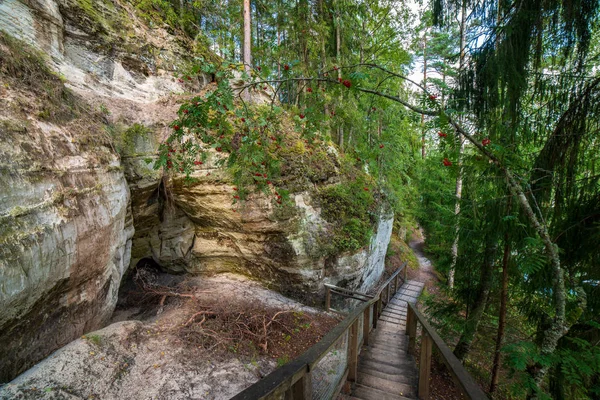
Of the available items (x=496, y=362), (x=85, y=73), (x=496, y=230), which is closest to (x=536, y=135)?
(x=496, y=230)

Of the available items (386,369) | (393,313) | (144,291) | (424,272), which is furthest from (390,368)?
(424,272)

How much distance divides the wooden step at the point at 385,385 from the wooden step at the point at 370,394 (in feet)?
0.36

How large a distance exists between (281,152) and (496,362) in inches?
249

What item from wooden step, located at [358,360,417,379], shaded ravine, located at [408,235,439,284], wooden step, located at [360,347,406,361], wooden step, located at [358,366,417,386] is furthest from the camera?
shaded ravine, located at [408,235,439,284]

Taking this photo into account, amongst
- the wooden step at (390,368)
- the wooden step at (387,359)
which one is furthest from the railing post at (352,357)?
the wooden step at (387,359)

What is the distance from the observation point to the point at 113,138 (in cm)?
540

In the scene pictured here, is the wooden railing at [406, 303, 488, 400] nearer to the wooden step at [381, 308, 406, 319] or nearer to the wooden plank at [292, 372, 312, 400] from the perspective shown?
the wooden plank at [292, 372, 312, 400]

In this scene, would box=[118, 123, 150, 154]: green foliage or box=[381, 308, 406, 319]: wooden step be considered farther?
box=[381, 308, 406, 319]: wooden step

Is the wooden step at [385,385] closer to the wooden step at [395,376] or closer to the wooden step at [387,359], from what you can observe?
the wooden step at [395,376]

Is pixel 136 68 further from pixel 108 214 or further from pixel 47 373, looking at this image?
pixel 47 373

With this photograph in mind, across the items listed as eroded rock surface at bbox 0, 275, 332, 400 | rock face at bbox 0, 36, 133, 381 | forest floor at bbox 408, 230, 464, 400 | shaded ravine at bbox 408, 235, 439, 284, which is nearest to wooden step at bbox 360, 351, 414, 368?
forest floor at bbox 408, 230, 464, 400

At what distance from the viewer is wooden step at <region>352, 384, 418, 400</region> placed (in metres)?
2.89

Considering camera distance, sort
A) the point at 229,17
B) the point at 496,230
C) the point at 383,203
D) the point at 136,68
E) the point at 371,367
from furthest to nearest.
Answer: the point at 229,17 → the point at 383,203 → the point at 136,68 → the point at 371,367 → the point at 496,230

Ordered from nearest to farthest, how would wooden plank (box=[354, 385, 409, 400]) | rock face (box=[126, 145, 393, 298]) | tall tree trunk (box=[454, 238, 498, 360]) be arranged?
wooden plank (box=[354, 385, 409, 400]), tall tree trunk (box=[454, 238, 498, 360]), rock face (box=[126, 145, 393, 298])
